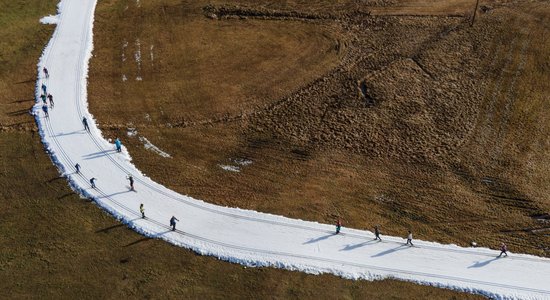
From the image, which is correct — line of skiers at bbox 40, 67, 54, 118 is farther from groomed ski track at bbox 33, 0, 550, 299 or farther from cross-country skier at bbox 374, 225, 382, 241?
Result: cross-country skier at bbox 374, 225, 382, 241

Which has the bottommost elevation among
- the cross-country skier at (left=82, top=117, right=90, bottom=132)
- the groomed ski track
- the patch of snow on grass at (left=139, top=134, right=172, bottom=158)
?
the groomed ski track

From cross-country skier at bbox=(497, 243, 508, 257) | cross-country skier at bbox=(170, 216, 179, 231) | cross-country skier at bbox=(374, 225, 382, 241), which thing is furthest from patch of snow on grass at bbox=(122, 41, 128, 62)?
cross-country skier at bbox=(497, 243, 508, 257)

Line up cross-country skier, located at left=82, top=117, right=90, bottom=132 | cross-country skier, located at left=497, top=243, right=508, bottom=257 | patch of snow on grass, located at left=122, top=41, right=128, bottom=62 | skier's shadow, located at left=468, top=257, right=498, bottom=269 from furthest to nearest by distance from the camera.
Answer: patch of snow on grass, located at left=122, top=41, right=128, bottom=62, cross-country skier, located at left=82, top=117, right=90, bottom=132, cross-country skier, located at left=497, top=243, right=508, bottom=257, skier's shadow, located at left=468, top=257, right=498, bottom=269

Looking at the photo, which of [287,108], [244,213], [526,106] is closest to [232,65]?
[287,108]

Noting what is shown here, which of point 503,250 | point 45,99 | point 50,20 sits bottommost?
point 503,250

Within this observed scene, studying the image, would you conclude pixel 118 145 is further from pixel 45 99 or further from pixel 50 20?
pixel 50 20

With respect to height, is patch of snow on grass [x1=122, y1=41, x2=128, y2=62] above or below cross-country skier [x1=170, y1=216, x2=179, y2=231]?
above

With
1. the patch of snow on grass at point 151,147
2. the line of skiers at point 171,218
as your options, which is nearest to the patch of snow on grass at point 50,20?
the patch of snow on grass at point 151,147

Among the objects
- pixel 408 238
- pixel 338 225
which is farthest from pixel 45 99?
pixel 408 238

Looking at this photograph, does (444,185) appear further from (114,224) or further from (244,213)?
(114,224)

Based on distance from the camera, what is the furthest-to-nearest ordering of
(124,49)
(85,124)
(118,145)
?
(124,49)
(85,124)
(118,145)
